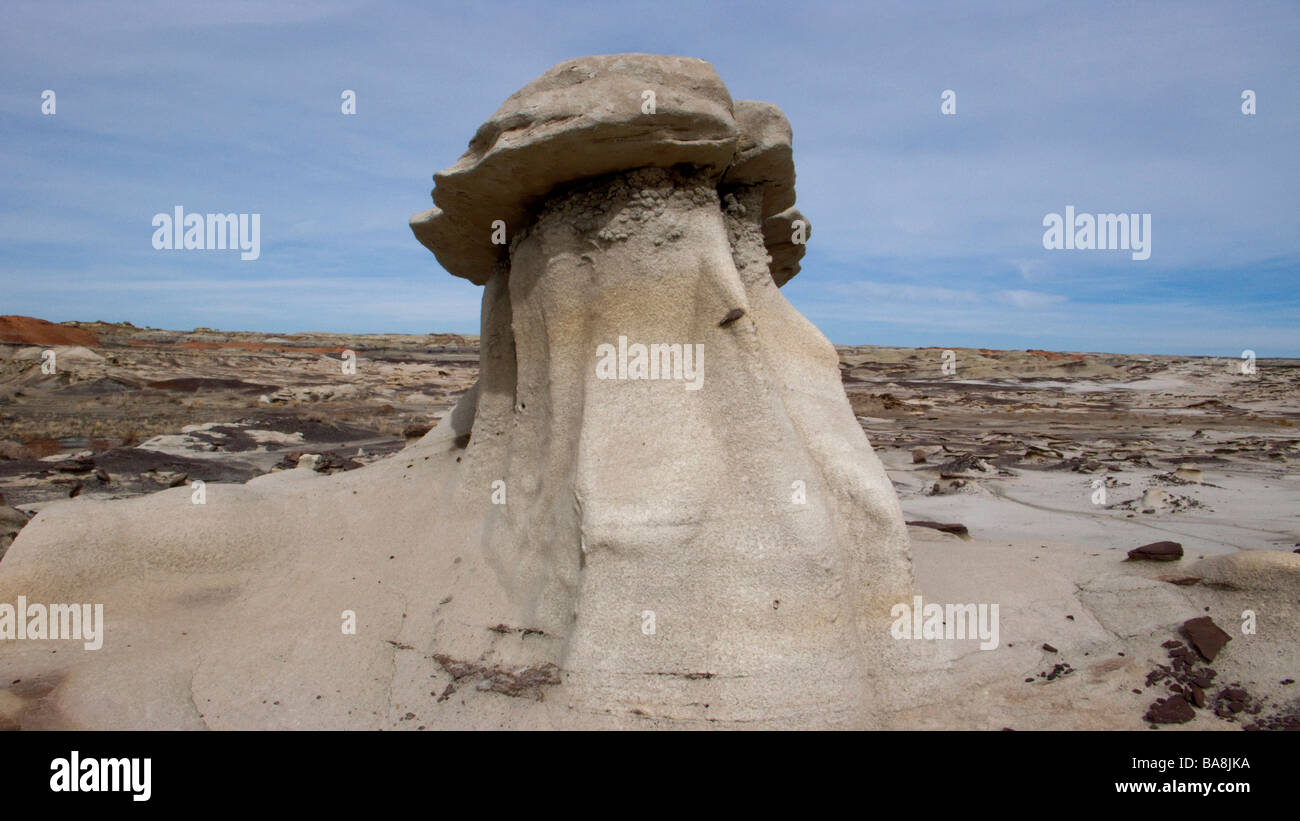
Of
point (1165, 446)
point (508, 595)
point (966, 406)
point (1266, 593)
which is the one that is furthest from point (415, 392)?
point (1266, 593)

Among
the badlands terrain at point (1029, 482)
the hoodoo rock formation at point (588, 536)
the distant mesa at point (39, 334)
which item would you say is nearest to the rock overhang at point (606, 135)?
the hoodoo rock formation at point (588, 536)

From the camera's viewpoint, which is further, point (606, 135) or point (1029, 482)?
point (1029, 482)

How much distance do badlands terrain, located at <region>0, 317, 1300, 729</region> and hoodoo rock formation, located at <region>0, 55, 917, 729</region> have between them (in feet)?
2.42

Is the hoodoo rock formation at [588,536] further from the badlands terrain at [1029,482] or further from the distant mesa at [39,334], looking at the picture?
the distant mesa at [39,334]

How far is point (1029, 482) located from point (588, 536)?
22.2 ft

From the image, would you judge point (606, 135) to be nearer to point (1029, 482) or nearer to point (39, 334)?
point (1029, 482)

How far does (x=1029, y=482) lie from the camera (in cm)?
845

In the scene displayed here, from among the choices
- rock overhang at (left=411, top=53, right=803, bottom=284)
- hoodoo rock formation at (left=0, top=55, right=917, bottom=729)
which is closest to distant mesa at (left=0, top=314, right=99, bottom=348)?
hoodoo rock formation at (left=0, top=55, right=917, bottom=729)

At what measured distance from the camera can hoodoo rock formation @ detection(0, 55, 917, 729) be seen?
312 cm

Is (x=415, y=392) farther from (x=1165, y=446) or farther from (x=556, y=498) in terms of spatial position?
(x=556, y=498)

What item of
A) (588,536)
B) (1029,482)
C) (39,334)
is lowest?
(1029,482)

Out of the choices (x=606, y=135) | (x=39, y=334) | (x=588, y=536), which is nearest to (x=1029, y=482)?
(x=588, y=536)

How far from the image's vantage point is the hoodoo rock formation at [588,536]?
10.2ft

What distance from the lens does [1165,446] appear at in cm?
1148
